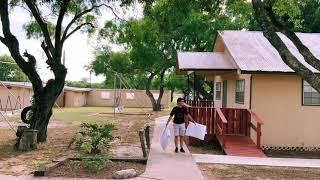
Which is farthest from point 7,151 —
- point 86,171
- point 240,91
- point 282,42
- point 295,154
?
point 295,154

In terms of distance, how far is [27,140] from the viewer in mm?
14453

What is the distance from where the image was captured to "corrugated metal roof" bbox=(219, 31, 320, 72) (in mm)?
16922

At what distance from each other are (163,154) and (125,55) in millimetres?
32218

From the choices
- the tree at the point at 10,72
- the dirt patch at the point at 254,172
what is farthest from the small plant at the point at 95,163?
the tree at the point at 10,72

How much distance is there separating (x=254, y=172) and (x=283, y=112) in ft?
21.3

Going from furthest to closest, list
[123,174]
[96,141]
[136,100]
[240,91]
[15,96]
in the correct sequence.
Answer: [136,100], [15,96], [240,91], [96,141], [123,174]

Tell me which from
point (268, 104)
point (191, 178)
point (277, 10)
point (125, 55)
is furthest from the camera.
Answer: point (125, 55)

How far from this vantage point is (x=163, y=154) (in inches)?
535

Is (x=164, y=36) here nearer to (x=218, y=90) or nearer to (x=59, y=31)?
(x=218, y=90)

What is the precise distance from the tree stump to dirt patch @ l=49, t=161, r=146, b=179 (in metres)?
3.40

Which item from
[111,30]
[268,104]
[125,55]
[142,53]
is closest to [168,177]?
[268,104]

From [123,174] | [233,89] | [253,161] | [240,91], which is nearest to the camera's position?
[123,174]

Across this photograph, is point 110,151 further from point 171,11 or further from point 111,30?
point 111,30

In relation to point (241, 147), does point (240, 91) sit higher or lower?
higher
